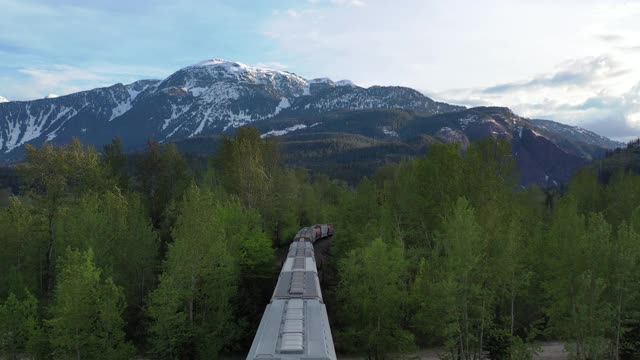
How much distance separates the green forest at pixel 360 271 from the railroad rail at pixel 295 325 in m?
6.96

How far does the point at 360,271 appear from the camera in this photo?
43500 millimetres

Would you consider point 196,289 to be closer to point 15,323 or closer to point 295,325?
point 15,323

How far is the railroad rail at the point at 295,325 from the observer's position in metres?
24.1

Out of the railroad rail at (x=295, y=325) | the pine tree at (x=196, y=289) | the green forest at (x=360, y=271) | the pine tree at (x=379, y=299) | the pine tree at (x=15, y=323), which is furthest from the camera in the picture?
the pine tree at (x=379, y=299)

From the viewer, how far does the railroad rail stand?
24078mm

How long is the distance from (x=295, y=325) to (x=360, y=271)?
55.1ft

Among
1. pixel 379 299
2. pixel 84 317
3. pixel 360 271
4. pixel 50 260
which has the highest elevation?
pixel 360 271

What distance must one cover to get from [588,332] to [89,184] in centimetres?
6748

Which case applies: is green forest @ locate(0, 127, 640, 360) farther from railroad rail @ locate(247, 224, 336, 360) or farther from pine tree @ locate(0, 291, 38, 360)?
railroad rail @ locate(247, 224, 336, 360)

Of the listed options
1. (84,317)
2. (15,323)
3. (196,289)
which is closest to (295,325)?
(196,289)

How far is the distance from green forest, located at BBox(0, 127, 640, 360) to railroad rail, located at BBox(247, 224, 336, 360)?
274 inches

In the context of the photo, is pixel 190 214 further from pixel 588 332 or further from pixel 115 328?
pixel 588 332

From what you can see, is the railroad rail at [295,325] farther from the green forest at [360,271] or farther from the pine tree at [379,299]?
the green forest at [360,271]

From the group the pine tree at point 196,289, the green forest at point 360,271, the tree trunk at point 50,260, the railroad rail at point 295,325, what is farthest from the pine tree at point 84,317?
the tree trunk at point 50,260
